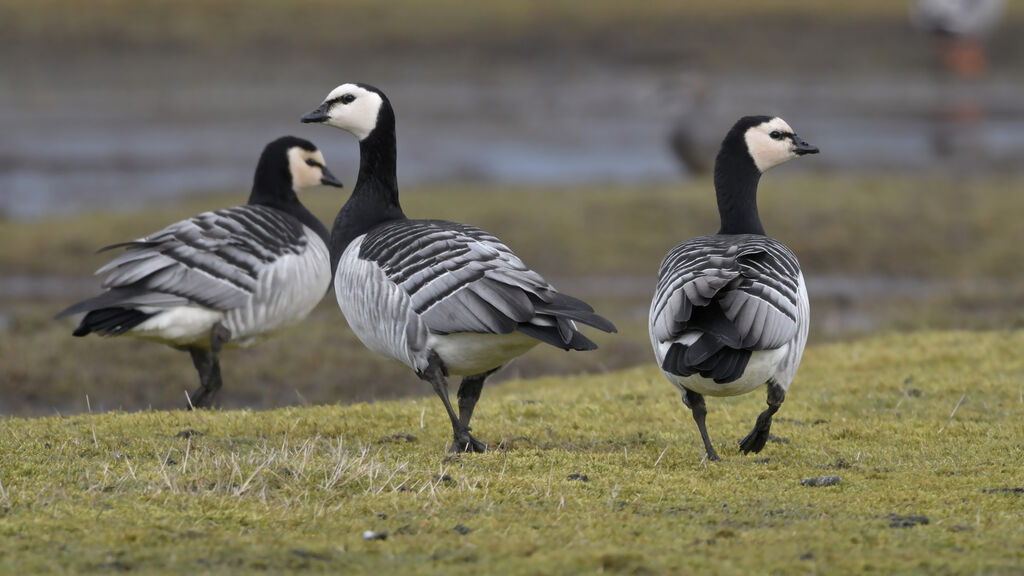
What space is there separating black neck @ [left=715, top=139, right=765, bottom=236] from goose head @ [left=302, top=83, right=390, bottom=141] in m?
2.47

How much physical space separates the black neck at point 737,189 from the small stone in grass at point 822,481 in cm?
243

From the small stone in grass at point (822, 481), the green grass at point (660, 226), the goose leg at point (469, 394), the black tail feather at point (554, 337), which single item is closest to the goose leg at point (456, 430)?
the goose leg at point (469, 394)

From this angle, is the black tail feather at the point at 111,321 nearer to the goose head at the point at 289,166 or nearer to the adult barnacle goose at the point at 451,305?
the adult barnacle goose at the point at 451,305

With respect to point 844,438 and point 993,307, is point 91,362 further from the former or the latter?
point 993,307

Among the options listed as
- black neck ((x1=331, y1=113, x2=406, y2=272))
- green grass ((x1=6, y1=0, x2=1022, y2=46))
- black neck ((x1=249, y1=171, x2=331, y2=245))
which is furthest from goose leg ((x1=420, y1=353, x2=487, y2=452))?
green grass ((x1=6, y1=0, x2=1022, y2=46))

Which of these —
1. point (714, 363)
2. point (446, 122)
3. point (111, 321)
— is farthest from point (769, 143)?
point (446, 122)

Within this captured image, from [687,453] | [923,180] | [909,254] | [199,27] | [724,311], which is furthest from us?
[199,27]

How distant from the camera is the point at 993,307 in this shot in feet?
48.3

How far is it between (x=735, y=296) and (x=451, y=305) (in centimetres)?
166

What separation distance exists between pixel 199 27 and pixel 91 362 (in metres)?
29.6

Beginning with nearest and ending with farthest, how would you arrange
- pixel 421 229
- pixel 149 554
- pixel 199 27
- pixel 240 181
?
pixel 149 554 < pixel 421 229 < pixel 240 181 < pixel 199 27

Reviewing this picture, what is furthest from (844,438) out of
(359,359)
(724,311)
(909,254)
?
(909,254)

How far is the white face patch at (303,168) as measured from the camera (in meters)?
11.3

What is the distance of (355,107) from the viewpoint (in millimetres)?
9039
